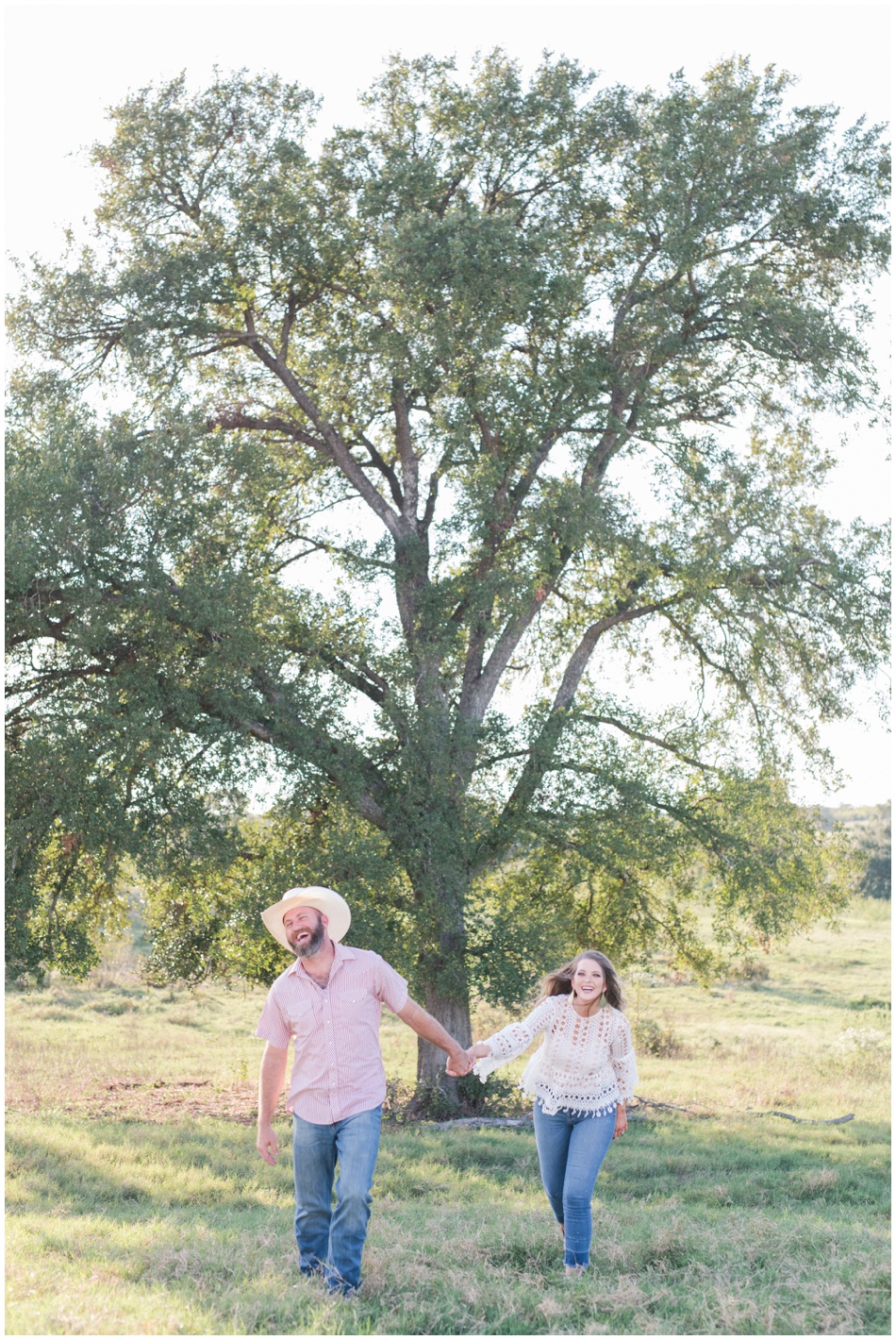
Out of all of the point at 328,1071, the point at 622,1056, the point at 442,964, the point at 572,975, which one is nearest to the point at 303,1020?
the point at 328,1071

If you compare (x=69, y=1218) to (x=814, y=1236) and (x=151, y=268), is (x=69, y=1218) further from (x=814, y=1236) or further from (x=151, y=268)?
(x=151, y=268)

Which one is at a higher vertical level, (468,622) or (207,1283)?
(468,622)

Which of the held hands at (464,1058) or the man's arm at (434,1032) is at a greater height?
the man's arm at (434,1032)

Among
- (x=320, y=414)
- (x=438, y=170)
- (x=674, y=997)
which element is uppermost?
(x=438, y=170)

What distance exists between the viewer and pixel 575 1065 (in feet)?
21.6

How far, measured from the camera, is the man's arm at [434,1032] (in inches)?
239

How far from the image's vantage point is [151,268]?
51.4 feet

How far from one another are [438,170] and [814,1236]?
46.9 ft

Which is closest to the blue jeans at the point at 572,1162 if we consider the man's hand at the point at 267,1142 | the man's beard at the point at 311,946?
the man's hand at the point at 267,1142

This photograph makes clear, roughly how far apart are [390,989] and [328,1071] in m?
0.52

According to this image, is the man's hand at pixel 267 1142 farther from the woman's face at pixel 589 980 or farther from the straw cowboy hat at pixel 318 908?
the woman's face at pixel 589 980

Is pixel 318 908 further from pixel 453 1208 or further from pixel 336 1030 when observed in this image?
pixel 453 1208

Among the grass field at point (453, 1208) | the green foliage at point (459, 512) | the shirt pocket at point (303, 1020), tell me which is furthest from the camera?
the green foliage at point (459, 512)

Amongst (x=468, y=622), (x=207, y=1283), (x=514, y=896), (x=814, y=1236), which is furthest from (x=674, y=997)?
(x=207, y=1283)
